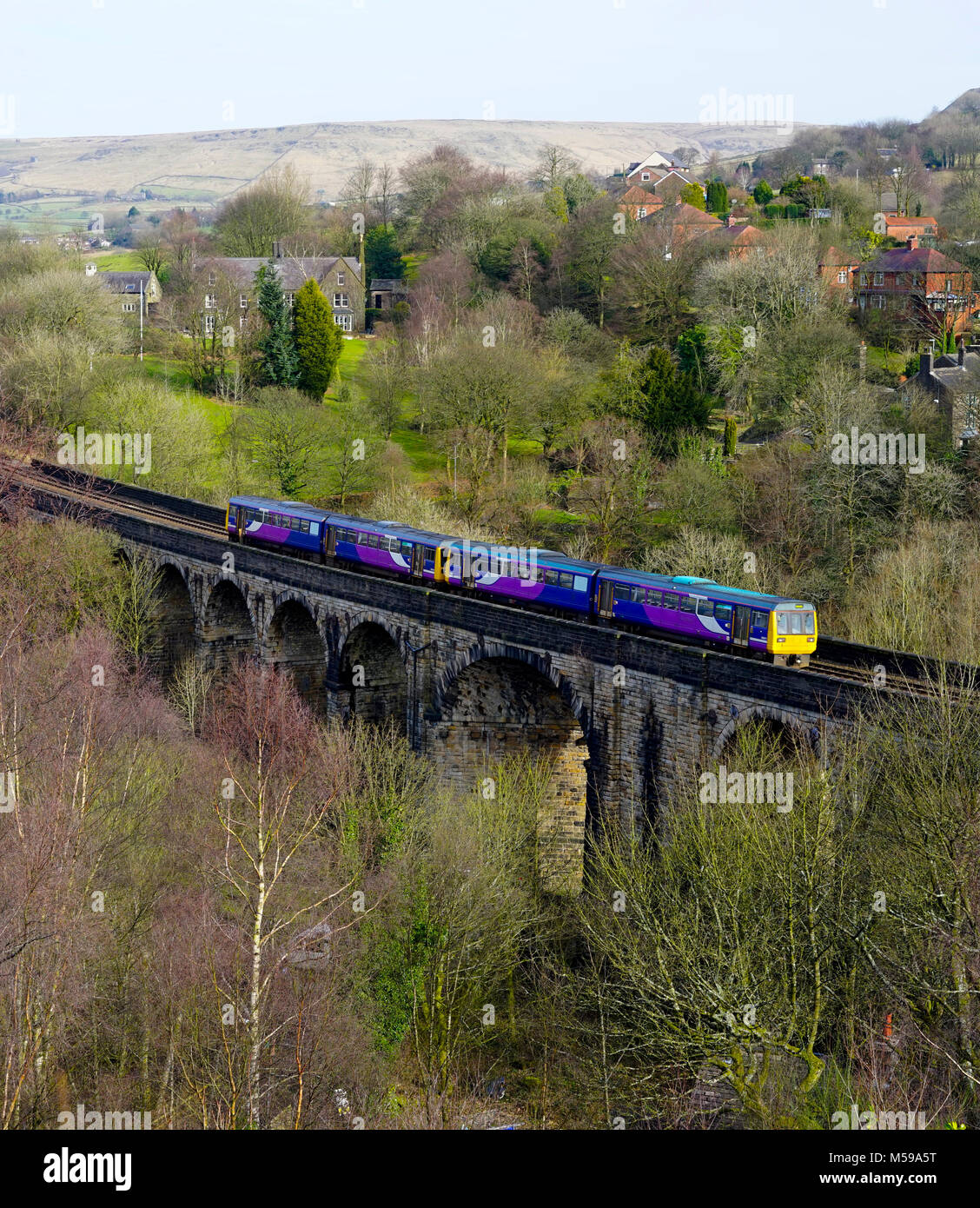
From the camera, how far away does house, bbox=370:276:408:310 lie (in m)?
101

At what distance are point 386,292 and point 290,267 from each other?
7809 millimetres

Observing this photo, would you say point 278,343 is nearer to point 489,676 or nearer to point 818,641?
point 489,676

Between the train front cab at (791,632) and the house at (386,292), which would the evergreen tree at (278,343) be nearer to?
the house at (386,292)

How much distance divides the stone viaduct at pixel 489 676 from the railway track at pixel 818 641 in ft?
3.08

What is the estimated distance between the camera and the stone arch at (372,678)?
3894cm

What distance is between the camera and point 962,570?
42.7m

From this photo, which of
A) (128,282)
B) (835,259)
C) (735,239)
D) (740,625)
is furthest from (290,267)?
(740,625)

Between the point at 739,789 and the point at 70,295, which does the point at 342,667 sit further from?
the point at 70,295

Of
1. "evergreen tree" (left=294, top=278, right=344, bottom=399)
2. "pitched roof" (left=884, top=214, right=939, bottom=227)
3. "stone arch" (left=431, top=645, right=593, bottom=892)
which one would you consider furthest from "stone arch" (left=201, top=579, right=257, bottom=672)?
"pitched roof" (left=884, top=214, right=939, bottom=227)

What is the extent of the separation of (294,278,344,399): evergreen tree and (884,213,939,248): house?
34.9m

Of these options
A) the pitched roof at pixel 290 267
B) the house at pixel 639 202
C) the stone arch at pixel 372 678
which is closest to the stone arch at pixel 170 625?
the stone arch at pixel 372 678
